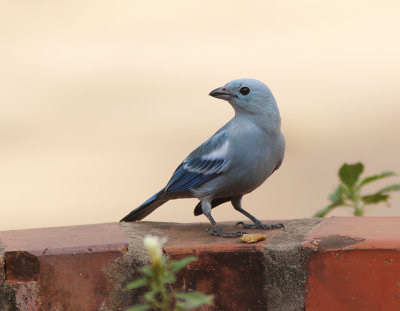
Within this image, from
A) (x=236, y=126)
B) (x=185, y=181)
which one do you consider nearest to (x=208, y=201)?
(x=185, y=181)

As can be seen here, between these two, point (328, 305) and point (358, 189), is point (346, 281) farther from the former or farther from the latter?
point (358, 189)

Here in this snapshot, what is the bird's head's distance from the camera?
12.3 ft

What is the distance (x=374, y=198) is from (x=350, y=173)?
7.5 inches

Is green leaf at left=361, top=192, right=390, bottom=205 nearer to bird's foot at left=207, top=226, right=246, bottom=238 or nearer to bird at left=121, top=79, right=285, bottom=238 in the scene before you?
bird at left=121, top=79, right=285, bottom=238

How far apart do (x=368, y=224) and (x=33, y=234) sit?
4.67 ft

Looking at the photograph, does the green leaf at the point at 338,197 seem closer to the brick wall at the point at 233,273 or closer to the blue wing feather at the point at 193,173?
the blue wing feather at the point at 193,173

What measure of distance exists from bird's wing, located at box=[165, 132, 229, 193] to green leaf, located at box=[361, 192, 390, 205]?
3.00ft

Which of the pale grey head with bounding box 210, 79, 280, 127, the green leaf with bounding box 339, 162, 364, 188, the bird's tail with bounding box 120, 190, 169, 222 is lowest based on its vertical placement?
the bird's tail with bounding box 120, 190, 169, 222

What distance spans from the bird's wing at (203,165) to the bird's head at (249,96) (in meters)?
0.17

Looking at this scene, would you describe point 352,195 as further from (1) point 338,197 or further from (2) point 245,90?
(2) point 245,90

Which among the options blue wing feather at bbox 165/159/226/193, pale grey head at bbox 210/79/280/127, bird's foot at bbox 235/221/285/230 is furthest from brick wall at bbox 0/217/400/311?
pale grey head at bbox 210/79/280/127

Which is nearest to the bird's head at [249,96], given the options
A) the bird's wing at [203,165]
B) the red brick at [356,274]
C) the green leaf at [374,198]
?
the bird's wing at [203,165]

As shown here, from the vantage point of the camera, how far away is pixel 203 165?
3.77 metres

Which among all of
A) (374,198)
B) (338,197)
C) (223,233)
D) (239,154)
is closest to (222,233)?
(223,233)
